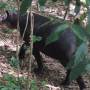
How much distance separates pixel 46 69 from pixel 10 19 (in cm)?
133

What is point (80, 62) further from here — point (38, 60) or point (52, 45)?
point (38, 60)

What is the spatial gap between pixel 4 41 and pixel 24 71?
158 cm

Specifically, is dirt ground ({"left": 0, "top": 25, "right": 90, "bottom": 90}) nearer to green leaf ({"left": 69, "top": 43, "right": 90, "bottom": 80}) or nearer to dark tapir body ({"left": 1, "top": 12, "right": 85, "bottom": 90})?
dark tapir body ({"left": 1, "top": 12, "right": 85, "bottom": 90})

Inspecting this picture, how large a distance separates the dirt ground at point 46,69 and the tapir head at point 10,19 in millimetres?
540

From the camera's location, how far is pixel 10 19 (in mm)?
6852

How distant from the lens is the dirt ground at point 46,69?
19.6 feet

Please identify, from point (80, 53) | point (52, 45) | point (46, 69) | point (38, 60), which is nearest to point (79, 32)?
point (80, 53)

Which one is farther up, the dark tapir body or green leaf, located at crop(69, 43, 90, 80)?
green leaf, located at crop(69, 43, 90, 80)

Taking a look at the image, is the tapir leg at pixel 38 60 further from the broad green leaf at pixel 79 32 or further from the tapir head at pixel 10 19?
the broad green leaf at pixel 79 32

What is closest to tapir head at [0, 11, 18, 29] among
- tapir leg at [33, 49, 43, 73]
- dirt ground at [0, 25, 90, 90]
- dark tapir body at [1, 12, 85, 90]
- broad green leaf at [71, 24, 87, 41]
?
dark tapir body at [1, 12, 85, 90]

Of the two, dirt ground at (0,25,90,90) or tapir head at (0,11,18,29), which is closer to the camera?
dirt ground at (0,25,90,90)

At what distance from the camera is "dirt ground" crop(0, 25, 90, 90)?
5.99 meters

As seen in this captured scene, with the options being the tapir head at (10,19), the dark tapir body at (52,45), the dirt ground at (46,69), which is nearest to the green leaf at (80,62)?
the dark tapir body at (52,45)

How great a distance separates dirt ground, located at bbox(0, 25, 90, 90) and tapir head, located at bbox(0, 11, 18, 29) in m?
0.54
